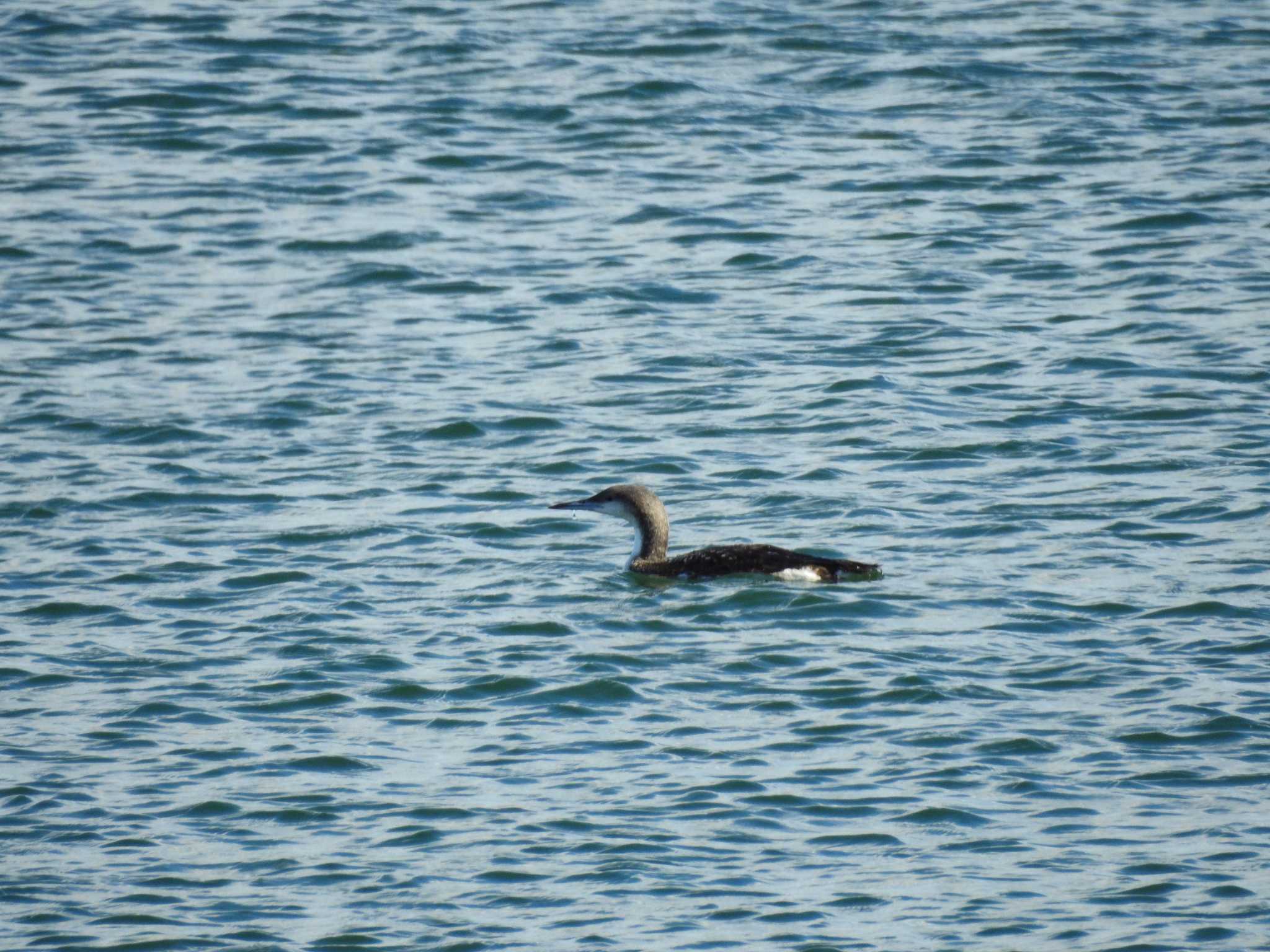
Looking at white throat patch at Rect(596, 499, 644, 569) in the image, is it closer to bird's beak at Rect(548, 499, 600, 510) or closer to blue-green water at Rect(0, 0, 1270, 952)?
bird's beak at Rect(548, 499, 600, 510)

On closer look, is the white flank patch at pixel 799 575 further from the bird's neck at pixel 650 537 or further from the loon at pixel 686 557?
the bird's neck at pixel 650 537

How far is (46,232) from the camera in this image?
1766cm

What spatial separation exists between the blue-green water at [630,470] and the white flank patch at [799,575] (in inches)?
3.3

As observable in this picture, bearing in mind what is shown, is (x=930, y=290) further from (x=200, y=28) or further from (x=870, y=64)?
(x=200, y=28)

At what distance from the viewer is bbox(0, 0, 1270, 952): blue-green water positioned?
27.5 feet

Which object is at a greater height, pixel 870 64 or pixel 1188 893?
pixel 870 64

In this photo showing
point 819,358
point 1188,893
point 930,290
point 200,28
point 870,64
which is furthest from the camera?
point 200,28

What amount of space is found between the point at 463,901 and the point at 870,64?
46.3 ft

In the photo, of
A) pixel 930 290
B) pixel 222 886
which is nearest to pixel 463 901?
pixel 222 886

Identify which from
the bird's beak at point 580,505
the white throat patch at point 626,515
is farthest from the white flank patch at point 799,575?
the bird's beak at point 580,505

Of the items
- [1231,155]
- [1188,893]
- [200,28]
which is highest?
[200,28]

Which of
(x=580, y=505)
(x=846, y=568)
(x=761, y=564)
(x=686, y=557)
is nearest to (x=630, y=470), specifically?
(x=580, y=505)

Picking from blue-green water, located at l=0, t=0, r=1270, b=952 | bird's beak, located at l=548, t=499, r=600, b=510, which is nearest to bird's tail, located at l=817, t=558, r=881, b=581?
blue-green water, located at l=0, t=0, r=1270, b=952

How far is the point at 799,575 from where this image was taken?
11141 millimetres
